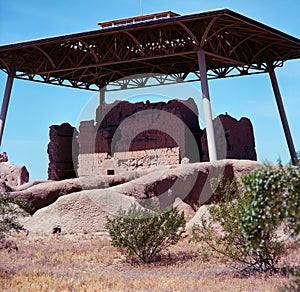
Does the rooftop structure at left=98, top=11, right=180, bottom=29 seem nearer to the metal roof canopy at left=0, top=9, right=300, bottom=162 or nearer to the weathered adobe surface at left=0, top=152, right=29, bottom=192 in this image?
the metal roof canopy at left=0, top=9, right=300, bottom=162

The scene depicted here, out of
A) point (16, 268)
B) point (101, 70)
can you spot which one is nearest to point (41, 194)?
point (16, 268)

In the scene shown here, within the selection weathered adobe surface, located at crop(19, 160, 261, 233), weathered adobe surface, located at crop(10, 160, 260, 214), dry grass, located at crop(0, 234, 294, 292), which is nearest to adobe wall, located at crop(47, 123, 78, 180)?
weathered adobe surface, located at crop(19, 160, 261, 233)

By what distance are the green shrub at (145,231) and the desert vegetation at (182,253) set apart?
0.03 meters

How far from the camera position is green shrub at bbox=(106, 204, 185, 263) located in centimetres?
1354

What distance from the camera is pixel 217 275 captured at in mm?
11047

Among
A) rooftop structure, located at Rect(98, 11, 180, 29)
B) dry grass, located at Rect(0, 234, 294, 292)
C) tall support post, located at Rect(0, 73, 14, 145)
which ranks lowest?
dry grass, located at Rect(0, 234, 294, 292)

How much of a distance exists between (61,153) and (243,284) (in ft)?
80.6

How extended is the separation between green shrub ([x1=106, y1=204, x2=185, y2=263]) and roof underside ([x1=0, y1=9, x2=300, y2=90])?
1086 centimetres

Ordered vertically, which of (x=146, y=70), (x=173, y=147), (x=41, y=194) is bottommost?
(x=41, y=194)

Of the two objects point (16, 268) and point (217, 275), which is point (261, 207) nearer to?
point (217, 275)

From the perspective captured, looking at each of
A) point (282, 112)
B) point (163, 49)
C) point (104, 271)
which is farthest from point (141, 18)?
point (104, 271)

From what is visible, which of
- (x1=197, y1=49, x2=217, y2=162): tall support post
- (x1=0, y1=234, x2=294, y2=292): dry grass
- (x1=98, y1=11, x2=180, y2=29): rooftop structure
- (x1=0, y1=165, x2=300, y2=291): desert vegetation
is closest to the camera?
(x1=0, y1=165, x2=300, y2=291): desert vegetation

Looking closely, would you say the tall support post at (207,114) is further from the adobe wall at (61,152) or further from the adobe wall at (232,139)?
the adobe wall at (61,152)

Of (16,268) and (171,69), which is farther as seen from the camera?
(171,69)
